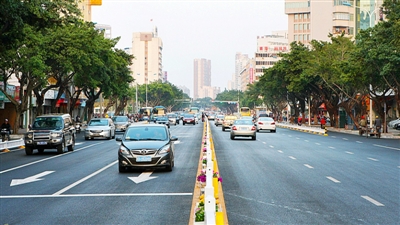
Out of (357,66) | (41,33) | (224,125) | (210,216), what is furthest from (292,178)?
(224,125)

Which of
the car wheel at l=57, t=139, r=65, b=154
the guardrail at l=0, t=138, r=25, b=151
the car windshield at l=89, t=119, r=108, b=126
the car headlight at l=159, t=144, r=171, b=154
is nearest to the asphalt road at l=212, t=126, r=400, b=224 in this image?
the car headlight at l=159, t=144, r=171, b=154

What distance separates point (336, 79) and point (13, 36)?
39.8 metres

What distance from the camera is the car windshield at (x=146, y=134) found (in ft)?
63.1

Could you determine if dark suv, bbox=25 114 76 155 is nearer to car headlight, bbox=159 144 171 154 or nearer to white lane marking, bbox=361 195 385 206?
car headlight, bbox=159 144 171 154

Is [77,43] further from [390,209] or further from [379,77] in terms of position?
[390,209]

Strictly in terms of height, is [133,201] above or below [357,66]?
below

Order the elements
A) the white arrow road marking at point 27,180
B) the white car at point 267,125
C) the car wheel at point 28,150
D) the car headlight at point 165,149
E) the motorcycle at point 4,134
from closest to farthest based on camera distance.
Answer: the white arrow road marking at point 27,180 < the car headlight at point 165,149 < the car wheel at point 28,150 < the motorcycle at point 4,134 < the white car at point 267,125

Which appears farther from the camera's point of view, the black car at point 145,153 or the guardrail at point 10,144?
the guardrail at point 10,144

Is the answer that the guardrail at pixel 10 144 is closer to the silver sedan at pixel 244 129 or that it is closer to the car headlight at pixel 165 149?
the silver sedan at pixel 244 129

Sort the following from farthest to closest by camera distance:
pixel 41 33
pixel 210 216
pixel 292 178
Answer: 1. pixel 41 33
2. pixel 292 178
3. pixel 210 216

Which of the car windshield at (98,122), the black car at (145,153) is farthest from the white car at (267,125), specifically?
the black car at (145,153)

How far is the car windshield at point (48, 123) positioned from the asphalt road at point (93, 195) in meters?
6.74

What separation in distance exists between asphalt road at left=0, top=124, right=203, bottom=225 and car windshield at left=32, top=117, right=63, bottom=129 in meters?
6.74

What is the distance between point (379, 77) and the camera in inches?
1981
